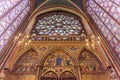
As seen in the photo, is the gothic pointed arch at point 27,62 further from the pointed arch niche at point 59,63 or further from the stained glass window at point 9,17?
the stained glass window at point 9,17

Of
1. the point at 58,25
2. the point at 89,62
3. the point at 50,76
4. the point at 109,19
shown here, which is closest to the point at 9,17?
the point at 58,25

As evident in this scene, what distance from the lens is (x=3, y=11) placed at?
7.87 m

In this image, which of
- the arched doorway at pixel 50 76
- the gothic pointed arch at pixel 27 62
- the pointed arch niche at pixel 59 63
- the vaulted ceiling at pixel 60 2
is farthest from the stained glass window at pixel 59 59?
the vaulted ceiling at pixel 60 2

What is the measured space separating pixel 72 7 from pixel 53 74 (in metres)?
7.81

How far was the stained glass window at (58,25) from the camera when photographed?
10.6 meters

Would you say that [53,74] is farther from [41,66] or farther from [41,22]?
[41,22]

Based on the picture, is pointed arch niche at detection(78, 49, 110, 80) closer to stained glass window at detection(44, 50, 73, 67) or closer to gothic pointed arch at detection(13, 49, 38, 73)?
stained glass window at detection(44, 50, 73, 67)

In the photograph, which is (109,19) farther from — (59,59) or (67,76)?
(67,76)

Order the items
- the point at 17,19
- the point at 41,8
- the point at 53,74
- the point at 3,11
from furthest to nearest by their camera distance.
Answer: the point at 41,8, the point at 17,19, the point at 3,11, the point at 53,74

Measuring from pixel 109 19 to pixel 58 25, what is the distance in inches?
174

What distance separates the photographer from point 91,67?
7539 mm

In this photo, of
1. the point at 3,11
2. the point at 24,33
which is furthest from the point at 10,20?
the point at 24,33

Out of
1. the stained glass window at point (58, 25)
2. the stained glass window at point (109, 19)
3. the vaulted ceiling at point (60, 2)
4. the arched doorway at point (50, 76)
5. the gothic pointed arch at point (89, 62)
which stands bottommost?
the arched doorway at point (50, 76)

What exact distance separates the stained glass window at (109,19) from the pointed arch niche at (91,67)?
47.1 inches
